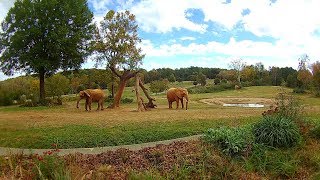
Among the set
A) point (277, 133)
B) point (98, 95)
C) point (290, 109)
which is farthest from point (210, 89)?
point (277, 133)

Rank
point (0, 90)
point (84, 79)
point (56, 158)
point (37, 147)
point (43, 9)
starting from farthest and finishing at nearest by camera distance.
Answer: point (84, 79)
point (0, 90)
point (43, 9)
point (37, 147)
point (56, 158)

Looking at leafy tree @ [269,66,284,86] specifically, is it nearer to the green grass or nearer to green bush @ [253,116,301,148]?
the green grass

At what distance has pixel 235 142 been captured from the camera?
29.6ft

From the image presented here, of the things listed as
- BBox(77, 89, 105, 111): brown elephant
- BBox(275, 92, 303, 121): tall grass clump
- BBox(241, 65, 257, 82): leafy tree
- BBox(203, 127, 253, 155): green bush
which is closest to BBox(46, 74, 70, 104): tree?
BBox(77, 89, 105, 111): brown elephant

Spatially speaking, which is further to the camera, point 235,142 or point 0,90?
point 0,90

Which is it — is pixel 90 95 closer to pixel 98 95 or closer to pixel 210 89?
pixel 98 95

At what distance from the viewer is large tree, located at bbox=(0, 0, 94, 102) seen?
28.2 metres

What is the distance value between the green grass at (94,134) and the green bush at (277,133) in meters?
2.86

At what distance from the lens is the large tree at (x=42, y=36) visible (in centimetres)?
2825

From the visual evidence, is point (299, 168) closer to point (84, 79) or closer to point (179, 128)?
point (179, 128)

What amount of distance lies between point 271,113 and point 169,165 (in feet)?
17.0

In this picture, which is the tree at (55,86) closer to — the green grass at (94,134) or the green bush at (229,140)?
the green grass at (94,134)

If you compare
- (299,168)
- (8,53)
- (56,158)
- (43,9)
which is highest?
(43,9)

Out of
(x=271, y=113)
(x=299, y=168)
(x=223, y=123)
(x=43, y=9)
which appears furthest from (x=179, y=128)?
(x=43, y=9)
